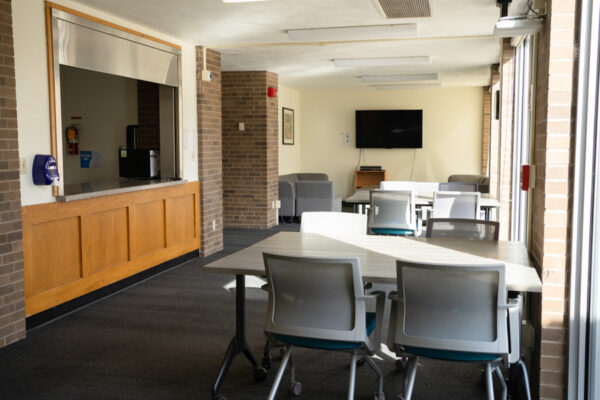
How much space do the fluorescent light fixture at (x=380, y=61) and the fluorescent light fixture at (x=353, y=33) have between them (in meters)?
1.87

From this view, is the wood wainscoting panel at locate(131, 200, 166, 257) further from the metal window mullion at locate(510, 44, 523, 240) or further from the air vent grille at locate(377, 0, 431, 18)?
the metal window mullion at locate(510, 44, 523, 240)

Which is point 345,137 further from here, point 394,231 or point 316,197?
point 394,231

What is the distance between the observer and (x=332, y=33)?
6055 millimetres

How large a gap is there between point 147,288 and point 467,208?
10.5 ft

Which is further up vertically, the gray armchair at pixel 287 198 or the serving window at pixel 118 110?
the serving window at pixel 118 110

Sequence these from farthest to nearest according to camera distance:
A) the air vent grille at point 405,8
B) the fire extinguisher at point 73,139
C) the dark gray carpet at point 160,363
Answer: the fire extinguisher at point 73,139 → the air vent grille at point 405,8 → the dark gray carpet at point 160,363

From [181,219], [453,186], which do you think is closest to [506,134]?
[453,186]

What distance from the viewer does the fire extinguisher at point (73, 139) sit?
7.00 metres

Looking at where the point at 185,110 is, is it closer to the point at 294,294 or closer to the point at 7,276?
the point at 7,276

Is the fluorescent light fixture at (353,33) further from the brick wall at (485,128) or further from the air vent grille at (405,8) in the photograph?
the brick wall at (485,128)

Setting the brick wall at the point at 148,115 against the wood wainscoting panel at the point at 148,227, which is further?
the brick wall at the point at 148,115

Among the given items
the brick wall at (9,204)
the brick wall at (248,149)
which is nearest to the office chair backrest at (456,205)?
the brick wall at (9,204)

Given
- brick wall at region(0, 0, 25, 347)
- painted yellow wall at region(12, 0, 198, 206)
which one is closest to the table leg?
brick wall at region(0, 0, 25, 347)

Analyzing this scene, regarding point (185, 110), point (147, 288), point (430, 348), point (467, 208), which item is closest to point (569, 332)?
point (430, 348)
